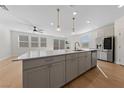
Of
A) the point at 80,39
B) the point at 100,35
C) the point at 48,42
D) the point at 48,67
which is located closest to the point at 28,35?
the point at 48,42

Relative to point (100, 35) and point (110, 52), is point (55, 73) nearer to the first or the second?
point (110, 52)

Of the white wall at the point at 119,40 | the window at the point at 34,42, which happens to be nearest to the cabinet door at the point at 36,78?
the white wall at the point at 119,40

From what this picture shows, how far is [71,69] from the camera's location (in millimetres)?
2705

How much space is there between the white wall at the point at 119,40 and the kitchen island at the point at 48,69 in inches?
135

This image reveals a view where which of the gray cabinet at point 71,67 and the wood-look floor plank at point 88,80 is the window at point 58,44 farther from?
the gray cabinet at point 71,67

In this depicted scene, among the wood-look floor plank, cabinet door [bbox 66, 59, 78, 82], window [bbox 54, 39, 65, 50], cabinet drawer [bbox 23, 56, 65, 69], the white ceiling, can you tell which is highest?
the white ceiling

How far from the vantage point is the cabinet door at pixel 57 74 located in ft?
6.69

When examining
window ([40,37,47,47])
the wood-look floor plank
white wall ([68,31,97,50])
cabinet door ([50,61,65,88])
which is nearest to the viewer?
cabinet door ([50,61,65,88])

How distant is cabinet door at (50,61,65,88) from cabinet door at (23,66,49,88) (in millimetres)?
141

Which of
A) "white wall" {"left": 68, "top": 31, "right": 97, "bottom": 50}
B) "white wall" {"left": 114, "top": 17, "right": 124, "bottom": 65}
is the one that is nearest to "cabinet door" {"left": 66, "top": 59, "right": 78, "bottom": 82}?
"white wall" {"left": 114, "top": 17, "right": 124, "bottom": 65}

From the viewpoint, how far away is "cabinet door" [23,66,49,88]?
1617 mm

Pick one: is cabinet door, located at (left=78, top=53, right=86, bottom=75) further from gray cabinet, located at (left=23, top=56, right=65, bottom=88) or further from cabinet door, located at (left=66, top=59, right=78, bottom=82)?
gray cabinet, located at (left=23, top=56, right=65, bottom=88)

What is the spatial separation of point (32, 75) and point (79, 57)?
73.9 inches

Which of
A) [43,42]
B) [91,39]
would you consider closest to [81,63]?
[91,39]
